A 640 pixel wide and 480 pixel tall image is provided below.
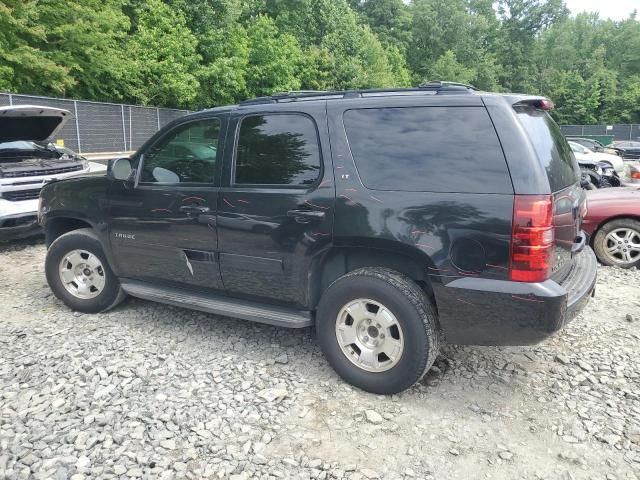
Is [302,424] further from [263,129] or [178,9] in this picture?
[178,9]

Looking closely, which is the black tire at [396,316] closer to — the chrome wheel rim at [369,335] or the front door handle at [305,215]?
the chrome wheel rim at [369,335]

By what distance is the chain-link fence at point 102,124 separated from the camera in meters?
14.7

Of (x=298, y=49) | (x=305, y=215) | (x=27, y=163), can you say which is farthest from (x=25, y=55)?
(x=298, y=49)

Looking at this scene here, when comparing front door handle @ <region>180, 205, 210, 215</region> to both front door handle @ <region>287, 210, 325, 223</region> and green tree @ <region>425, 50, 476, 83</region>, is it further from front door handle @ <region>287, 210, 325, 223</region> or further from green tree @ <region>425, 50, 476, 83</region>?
green tree @ <region>425, 50, 476, 83</region>

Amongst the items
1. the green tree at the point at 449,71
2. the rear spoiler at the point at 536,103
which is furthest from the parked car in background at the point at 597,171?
the green tree at the point at 449,71

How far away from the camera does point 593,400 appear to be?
3.31m

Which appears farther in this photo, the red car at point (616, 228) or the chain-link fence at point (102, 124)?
the chain-link fence at point (102, 124)

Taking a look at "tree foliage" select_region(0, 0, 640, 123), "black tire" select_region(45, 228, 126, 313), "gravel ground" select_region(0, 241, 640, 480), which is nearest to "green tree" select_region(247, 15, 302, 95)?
"tree foliage" select_region(0, 0, 640, 123)

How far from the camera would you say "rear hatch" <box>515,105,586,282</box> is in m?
3.00

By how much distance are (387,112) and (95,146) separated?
1503 centimetres

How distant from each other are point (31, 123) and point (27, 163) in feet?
2.20

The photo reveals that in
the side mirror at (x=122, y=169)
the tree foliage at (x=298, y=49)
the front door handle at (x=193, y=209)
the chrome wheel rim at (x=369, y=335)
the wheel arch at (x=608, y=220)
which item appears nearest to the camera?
the chrome wheel rim at (x=369, y=335)

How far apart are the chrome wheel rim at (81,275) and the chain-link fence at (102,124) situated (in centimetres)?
970

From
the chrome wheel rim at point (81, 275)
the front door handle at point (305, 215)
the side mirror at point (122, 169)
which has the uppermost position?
the side mirror at point (122, 169)
